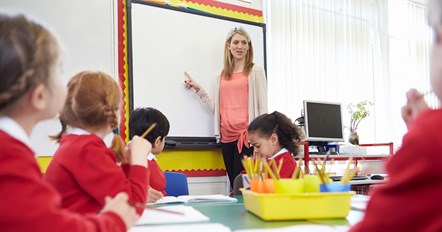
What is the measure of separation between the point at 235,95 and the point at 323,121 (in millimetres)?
867

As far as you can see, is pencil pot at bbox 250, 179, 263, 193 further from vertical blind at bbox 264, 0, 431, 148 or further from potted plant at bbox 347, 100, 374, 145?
potted plant at bbox 347, 100, 374, 145

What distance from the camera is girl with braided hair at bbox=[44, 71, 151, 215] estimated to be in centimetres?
104

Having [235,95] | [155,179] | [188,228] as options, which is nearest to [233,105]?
[235,95]

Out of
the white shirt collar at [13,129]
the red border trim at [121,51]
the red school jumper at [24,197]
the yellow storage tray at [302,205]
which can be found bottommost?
the yellow storage tray at [302,205]

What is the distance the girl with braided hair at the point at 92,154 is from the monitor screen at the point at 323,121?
250cm

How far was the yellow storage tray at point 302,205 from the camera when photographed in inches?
39.9

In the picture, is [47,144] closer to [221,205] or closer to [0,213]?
[221,205]

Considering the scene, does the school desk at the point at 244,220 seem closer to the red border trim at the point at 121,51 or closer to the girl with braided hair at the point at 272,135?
the girl with braided hair at the point at 272,135

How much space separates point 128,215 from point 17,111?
0.28 metres

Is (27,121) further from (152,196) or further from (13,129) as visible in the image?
(152,196)

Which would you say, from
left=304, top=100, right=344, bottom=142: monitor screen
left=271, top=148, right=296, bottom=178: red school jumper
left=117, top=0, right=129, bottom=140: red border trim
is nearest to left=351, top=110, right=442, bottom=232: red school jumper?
left=271, top=148, right=296, bottom=178: red school jumper

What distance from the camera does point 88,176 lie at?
3.39ft

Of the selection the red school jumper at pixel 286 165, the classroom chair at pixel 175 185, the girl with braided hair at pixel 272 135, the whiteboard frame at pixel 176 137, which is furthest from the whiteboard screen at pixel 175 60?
the red school jumper at pixel 286 165

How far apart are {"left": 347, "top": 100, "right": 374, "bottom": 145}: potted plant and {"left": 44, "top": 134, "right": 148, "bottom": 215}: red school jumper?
3241 mm
